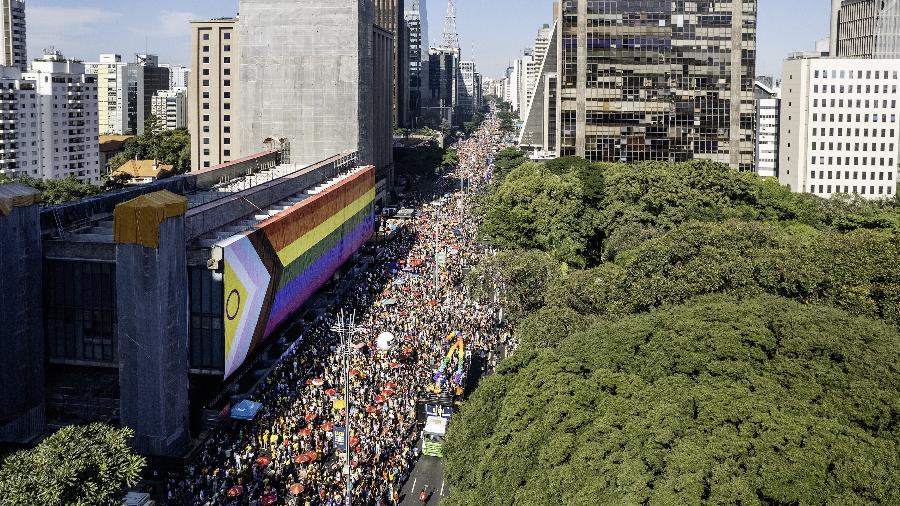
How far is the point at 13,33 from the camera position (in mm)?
148375

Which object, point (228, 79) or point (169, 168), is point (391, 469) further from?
point (169, 168)

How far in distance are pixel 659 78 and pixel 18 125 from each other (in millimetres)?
81249

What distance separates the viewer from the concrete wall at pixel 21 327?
113 feet

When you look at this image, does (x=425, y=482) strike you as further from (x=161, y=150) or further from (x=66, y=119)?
(x=161, y=150)

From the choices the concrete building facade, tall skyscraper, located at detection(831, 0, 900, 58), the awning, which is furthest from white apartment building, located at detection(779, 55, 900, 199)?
the awning

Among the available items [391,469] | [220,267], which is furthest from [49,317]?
[391,469]

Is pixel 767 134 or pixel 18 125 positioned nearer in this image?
pixel 18 125

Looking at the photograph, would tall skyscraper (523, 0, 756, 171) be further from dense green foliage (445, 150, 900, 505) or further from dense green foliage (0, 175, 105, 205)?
dense green foliage (0, 175, 105, 205)

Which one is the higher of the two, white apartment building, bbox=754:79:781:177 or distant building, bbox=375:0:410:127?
distant building, bbox=375:0:410:127

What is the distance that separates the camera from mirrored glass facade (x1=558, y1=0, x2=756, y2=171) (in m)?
84.9

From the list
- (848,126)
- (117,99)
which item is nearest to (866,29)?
(848,126)

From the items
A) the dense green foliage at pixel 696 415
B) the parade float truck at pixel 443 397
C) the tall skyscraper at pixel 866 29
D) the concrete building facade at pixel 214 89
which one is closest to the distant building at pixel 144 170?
the concrete building facade at pixel 214 89

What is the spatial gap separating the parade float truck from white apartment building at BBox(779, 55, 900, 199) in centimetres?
7511

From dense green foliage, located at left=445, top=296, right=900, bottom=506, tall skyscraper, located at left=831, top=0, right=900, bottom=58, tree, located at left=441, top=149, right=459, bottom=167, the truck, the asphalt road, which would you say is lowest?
the asphalt road
